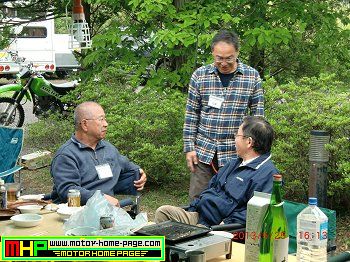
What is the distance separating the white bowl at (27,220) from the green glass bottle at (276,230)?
1397 mm

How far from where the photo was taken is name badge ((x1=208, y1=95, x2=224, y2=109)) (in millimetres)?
4738

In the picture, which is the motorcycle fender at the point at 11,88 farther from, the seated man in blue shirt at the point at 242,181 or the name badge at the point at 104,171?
the seated man in blue shirt at the point at 242,181

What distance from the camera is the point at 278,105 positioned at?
6.27 metres

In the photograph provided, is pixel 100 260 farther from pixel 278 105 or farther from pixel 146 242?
pixel 278 105

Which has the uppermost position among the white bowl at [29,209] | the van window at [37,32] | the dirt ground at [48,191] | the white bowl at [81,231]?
the van window at [37,32]

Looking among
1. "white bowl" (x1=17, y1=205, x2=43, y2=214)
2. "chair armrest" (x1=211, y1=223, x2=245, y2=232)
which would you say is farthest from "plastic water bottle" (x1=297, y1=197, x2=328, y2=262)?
"white bowl" (x1=17, y1=205, x2=43, y2=214)

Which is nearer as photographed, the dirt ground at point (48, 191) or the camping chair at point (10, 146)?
the dirt ground at point (48, 191)

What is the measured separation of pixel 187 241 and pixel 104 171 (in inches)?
66.3

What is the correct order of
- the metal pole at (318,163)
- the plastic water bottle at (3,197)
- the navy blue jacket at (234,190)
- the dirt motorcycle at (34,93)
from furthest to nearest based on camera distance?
the dirt motorcycle at (34,93) → the metal pole at (318,163) → the navy blue jacket at (234,190) → the plastic water bottle at (3,197)

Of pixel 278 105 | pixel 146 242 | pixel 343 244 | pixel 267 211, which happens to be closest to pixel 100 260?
pixel 146 242

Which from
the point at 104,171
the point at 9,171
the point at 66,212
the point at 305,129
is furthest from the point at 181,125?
the point at 66,212

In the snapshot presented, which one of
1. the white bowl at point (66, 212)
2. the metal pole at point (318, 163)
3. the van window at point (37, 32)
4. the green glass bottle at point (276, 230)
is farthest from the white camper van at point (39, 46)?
the green glass bottle at point (276, 230)

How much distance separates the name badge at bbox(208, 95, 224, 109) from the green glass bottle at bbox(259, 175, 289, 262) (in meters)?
2.24

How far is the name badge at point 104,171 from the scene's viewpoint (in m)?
4.30
